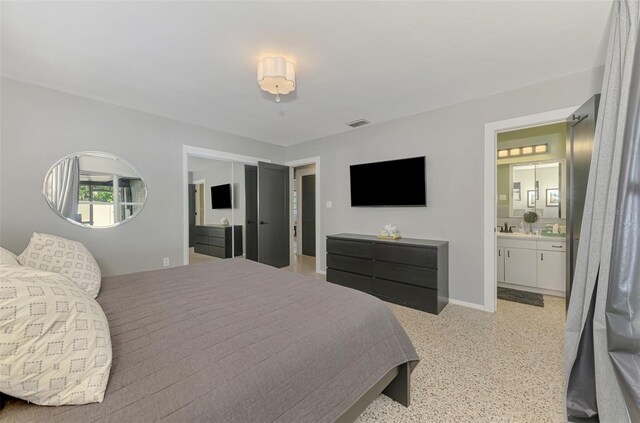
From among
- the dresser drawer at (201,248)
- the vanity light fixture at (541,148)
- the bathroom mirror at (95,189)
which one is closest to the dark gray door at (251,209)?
the dresser drawer at (201,248)

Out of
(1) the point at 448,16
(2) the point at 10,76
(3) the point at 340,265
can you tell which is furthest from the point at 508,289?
(2) the point at 10,76

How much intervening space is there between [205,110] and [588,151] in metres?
3.78

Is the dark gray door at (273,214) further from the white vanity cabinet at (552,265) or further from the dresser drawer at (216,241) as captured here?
the white vanity cabinet at (552,265)

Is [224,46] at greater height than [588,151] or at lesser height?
greater

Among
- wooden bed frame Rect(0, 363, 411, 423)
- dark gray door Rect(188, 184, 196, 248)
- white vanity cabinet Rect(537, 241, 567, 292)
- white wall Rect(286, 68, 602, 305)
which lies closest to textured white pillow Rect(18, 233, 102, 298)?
wooden bed frame Rect(0, 363, 411, 423)

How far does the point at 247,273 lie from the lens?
2.22 m

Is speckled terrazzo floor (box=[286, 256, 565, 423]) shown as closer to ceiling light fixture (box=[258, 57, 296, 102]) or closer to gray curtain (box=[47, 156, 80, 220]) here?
ceiling light fixture (box=[258, 57, 296, 102])

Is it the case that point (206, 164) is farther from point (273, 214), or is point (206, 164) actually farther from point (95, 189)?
point (95, 189)

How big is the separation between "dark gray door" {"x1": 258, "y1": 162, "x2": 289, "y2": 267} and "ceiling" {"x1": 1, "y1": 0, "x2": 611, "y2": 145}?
1822mm

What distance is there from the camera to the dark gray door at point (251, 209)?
5.10 meters

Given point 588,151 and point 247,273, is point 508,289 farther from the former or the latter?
point 247,273

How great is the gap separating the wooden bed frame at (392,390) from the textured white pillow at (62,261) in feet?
5.59

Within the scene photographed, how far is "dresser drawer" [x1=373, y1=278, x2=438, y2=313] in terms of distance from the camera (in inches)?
118

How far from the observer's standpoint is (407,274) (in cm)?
319
